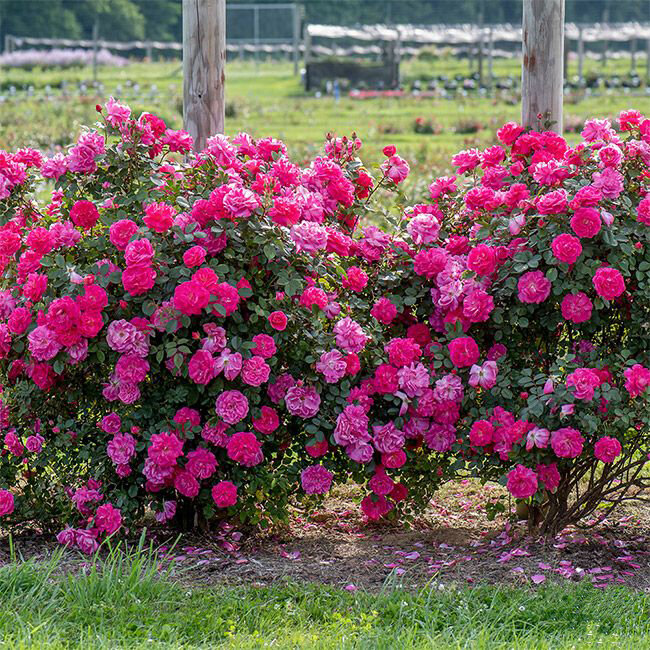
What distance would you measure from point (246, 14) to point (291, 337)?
119 feet

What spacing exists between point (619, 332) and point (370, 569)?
107 cm

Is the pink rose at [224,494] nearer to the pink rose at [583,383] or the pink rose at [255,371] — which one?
the pink rose at [255,371]

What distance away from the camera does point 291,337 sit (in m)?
3.28

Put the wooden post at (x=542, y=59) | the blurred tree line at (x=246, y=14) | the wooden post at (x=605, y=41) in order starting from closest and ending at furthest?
the wooden post at (x=542, y=59) → the wooden post at (x=605, y=41) → the blurred tree line at (x=246, y=14)

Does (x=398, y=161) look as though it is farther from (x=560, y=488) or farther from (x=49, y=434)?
(x=49, y=434)

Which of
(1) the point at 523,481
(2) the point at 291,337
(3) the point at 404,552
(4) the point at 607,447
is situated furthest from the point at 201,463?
(4) the point at 607,447

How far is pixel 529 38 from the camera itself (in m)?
4.03

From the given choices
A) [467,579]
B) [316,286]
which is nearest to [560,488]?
[467,579]

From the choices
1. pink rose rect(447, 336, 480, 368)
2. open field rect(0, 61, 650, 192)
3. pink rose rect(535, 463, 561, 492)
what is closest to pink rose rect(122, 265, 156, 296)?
pink rose rect(447, 336, 480, 368)

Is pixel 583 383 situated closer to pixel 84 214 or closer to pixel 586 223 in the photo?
pixel 586 223

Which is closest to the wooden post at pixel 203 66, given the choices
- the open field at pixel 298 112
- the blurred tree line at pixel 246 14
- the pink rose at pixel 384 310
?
the pink rose at pixel 384 310

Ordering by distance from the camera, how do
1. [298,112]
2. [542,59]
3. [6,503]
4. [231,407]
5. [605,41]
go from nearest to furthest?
1. [231,407]
2. [6,503]
3. [542,59]
4. [298,112]
5. [605,41]

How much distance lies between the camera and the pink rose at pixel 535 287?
3.19 m

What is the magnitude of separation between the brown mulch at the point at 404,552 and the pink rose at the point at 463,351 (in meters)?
0.60
